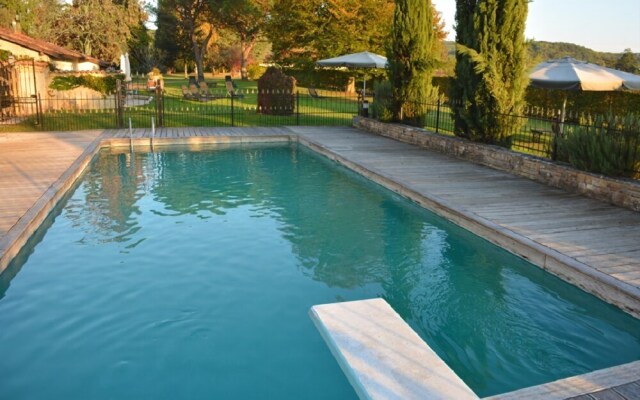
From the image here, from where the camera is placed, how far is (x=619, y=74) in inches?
508

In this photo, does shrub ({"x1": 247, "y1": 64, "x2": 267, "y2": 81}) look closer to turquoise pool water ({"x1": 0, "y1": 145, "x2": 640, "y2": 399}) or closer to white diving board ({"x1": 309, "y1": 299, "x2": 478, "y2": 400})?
turquoise pool water ({"x1": 0, "y1": 145, "x2": 640, "y2": 399})

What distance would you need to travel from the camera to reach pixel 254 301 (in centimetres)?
567

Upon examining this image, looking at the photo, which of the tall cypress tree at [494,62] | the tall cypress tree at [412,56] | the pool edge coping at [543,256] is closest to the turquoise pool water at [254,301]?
the pool edge coping at [543,256]

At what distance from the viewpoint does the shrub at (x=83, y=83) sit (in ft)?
75.6

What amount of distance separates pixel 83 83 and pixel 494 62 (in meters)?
19.6

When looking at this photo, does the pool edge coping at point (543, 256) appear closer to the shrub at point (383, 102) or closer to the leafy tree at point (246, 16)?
the shrub at point (383, 102)

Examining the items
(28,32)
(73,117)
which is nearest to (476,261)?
(73,117)

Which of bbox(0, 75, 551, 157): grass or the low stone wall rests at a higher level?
bbox(0, 75, 551, 157): grass

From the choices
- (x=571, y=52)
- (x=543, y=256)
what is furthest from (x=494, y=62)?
(x=571, y=52)

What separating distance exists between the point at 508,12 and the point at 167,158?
9.08m

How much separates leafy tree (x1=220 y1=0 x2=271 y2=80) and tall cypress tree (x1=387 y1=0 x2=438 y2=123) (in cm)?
2572

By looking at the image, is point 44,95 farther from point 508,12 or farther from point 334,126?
point 508,12

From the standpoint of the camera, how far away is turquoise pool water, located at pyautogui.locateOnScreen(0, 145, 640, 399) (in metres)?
4.32

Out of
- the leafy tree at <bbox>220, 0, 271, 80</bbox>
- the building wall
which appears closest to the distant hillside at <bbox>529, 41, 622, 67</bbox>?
the leafy tree at <bbox>220, 0, 271, 80</bbox>
